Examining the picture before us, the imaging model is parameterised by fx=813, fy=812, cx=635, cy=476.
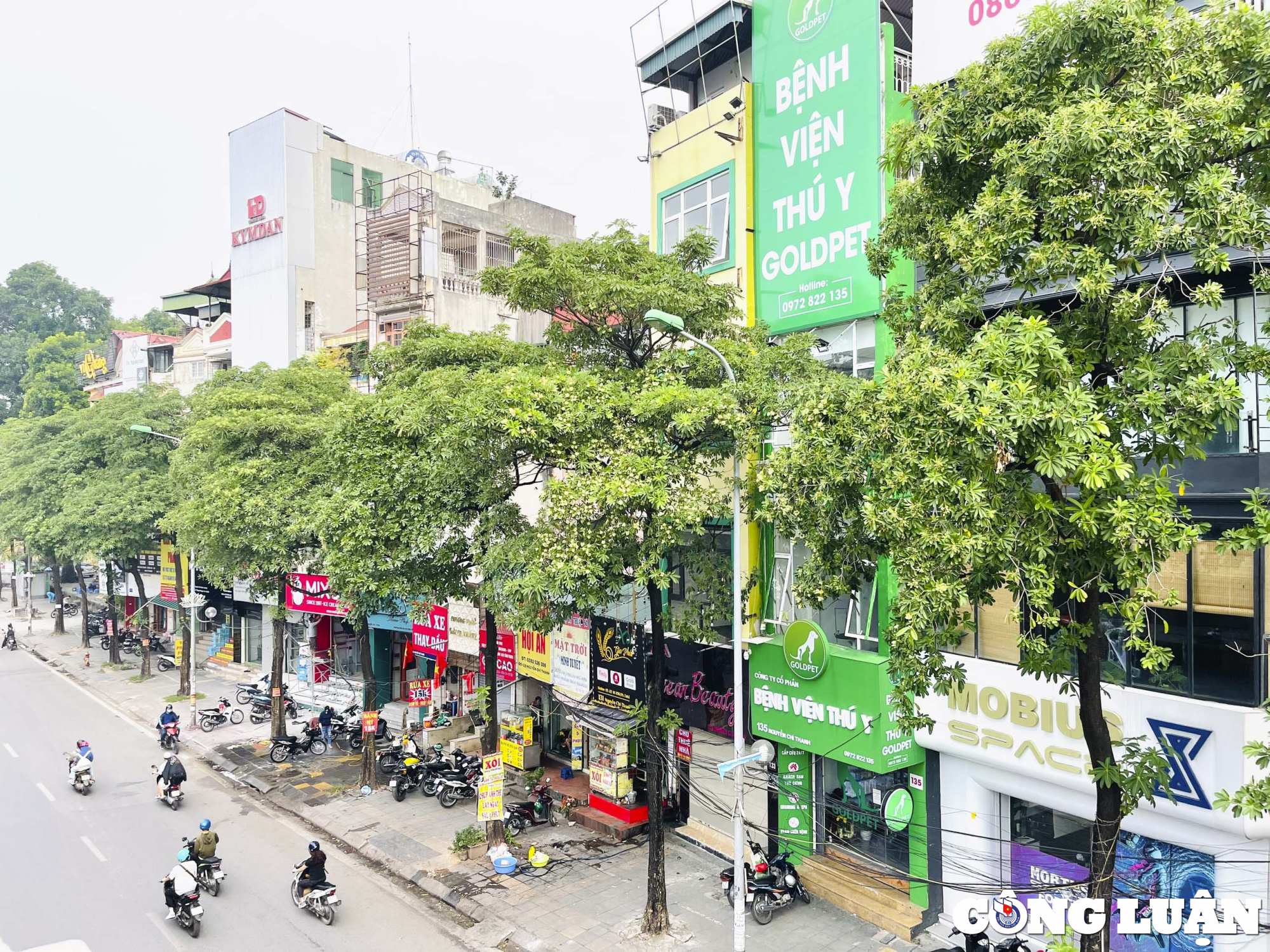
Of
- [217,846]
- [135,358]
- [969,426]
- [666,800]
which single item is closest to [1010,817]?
[666,800]

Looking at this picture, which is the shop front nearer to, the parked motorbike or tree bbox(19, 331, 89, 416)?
the parked motorbike

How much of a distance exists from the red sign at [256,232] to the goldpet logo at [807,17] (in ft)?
90.1

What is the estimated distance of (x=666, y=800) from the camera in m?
18.4

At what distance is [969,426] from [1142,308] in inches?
98.6

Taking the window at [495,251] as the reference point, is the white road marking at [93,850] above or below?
below

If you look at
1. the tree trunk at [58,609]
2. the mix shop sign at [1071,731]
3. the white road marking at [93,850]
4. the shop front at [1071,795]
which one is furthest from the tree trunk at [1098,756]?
the tree trunk at [58,609]

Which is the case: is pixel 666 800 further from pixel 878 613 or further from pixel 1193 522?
pixel 1193 522

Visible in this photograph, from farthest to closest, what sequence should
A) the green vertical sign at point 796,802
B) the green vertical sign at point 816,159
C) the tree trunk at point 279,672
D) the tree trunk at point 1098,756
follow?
1. the tree trunk at point 279,672
2. the green vertical sign at point 796,802
3. the green vertical sign at point 816,159
4. the tree trunk at point 1098,756

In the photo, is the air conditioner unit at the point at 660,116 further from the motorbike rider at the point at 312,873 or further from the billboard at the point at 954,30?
the motorbike rider at the point at 312,873

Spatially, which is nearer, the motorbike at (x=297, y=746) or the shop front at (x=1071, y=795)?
the shop front at (x=1071, y=795)

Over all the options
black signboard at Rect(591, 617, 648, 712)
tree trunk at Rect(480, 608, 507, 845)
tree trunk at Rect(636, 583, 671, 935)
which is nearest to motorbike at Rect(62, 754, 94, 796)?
tree trunk at Rect(480, 608, 507, 845)

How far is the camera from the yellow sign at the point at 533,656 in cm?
2067

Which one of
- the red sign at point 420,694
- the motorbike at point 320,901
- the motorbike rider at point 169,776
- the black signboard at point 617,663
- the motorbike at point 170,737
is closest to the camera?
the motorbike at point 320,901

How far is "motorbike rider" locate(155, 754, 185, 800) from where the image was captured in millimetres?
19516
